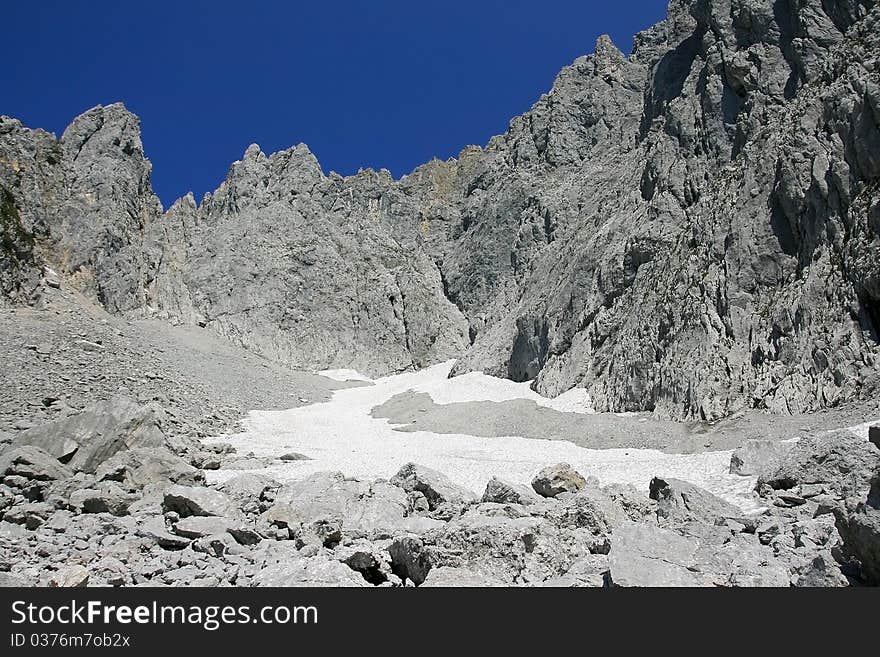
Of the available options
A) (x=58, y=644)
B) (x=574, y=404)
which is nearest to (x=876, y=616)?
(x=58, y=644)

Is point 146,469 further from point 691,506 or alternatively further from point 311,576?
point 691,506

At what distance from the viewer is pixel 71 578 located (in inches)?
331

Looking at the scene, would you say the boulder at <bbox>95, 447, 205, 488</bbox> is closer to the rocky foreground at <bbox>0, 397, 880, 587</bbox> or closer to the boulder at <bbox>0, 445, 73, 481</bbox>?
the rocky foreground at <bbox>0, 397, 880, 587</bbox>

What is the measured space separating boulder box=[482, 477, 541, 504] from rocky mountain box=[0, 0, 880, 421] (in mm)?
15199

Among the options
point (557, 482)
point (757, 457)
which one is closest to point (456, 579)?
point (557, 482)

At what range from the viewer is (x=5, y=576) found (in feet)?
25.7

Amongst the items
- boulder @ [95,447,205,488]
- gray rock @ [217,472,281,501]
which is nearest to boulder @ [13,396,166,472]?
boulder @ [95,447,205,488]

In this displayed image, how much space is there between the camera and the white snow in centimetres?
1722

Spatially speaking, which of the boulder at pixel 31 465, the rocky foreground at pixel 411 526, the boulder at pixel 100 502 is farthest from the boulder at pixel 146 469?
the boulder at pixel 100 502

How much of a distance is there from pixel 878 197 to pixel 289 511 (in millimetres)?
24880

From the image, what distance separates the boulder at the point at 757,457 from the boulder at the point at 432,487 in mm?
7286

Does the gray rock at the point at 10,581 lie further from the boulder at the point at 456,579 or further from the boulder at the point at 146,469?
the boulder at the point at 146,469

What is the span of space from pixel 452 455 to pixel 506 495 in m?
11.0

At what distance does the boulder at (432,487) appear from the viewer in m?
12.9
